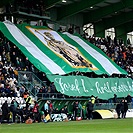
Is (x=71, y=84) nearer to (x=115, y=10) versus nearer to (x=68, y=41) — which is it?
(x=68, y=41)

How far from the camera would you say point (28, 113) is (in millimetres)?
33688

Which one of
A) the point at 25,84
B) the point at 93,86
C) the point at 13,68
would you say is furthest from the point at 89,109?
the point at 13,68

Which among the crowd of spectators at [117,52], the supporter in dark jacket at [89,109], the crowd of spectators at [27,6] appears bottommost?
the supporter in dark jacket at [89,109]

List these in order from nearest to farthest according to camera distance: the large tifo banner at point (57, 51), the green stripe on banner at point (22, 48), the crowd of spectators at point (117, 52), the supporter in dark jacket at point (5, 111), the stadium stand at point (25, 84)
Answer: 1. the supporter in dark jacket at point (5, 111)
2. the stadium stand at point (25, 84)
3. the green stripe on banner at point (22, 48)
4. the large tifo banner at point (57, 51)
5. the crowd of spectators at point (117, 52)

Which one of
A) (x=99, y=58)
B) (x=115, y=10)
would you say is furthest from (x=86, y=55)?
(x=115, y=10)

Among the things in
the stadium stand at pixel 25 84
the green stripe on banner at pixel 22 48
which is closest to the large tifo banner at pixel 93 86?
the stadium stand at pixel 25 84

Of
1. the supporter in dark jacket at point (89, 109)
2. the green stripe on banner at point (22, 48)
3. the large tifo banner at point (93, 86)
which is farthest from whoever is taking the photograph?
the green stripe on banner at point (22, 48)

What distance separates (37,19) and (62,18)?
630 cm

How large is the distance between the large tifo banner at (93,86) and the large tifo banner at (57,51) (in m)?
0.97

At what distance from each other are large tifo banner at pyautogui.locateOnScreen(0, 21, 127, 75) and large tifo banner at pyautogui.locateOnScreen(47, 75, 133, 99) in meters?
0.97

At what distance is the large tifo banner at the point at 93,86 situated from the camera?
41188 millimetres

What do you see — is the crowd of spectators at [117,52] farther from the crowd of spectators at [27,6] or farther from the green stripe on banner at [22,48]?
the green stripe on banner at [22,48]

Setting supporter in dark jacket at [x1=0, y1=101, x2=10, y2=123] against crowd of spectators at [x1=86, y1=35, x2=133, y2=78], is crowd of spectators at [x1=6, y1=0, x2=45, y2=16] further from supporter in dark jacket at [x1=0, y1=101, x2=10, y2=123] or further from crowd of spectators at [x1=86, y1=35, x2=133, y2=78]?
supporter in dark jacket at [x1=0, y1=101, x2=10, y2=123]

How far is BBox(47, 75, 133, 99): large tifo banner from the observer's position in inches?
1622
